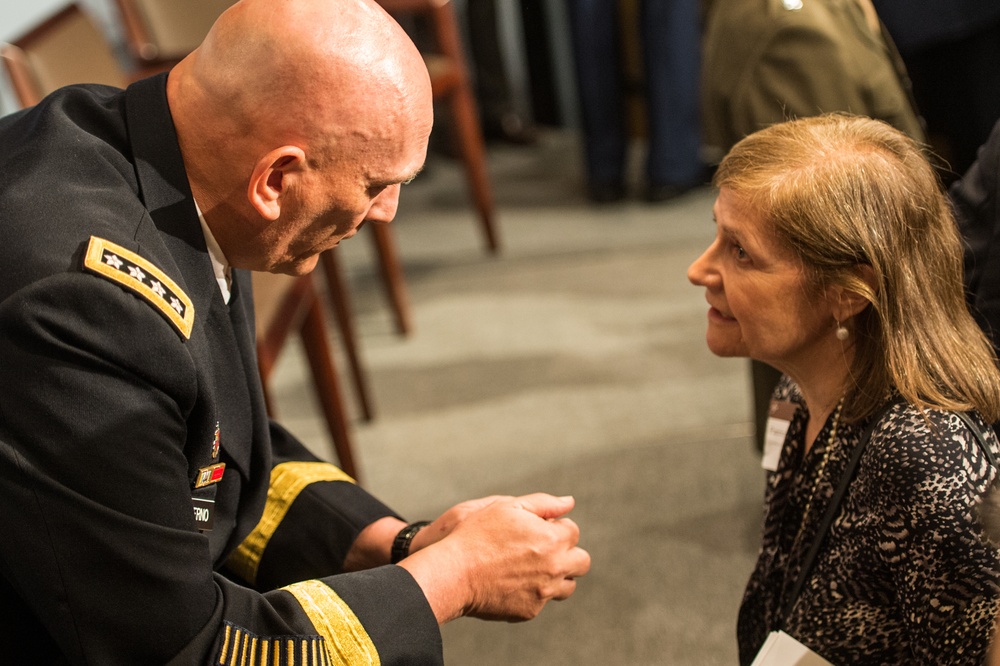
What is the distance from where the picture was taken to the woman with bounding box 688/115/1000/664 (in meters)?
0.90

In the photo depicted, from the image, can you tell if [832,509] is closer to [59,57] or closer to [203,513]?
[203,513]

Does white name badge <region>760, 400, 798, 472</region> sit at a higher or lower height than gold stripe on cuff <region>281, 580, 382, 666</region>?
lower

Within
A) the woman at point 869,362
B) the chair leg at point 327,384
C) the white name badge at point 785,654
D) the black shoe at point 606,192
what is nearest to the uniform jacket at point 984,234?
the woman at point 869,362

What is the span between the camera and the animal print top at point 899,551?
2.90 feet

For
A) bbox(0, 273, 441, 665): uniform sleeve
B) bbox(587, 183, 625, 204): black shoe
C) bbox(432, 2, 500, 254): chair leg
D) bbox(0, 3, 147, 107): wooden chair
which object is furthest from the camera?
bbox(587, 183, 625, 204): black shoe

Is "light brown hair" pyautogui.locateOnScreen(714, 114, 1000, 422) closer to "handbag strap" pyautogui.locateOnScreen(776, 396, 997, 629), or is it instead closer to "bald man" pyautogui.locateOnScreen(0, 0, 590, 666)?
"handbag strap" pyautogui.locateOnScreen(776, 396, 997, 629)

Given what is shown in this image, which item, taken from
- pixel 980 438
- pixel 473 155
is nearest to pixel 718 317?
pixel 980 438

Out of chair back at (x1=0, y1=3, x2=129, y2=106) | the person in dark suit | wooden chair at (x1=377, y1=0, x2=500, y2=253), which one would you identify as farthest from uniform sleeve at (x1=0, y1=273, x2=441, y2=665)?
wooden chair at (x1=377, y1=0, x2=500, y2=253)

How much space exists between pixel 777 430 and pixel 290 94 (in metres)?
0.67

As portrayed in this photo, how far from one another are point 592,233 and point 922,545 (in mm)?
2602

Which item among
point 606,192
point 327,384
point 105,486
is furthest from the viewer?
point 606,192

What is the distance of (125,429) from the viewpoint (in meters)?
0.76

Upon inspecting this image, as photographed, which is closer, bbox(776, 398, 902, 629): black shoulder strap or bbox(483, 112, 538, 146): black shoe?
bbox(776, 398, 902, 629): black shoulder strap

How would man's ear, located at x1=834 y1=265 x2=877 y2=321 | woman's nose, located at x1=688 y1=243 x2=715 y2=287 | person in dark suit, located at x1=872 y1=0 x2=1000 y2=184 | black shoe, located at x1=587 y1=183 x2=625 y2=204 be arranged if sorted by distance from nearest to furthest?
man's ear, located at x1=834 y1=265 x2=877 y2=321, woman's nose, located at x1=688 y1=243 x2=715 y2=287, person in dark suit, located at x1=872 y1=0 x2=1000 y2=184, black shoe, located at x1=587 y1=183 x2=625 y2=204
